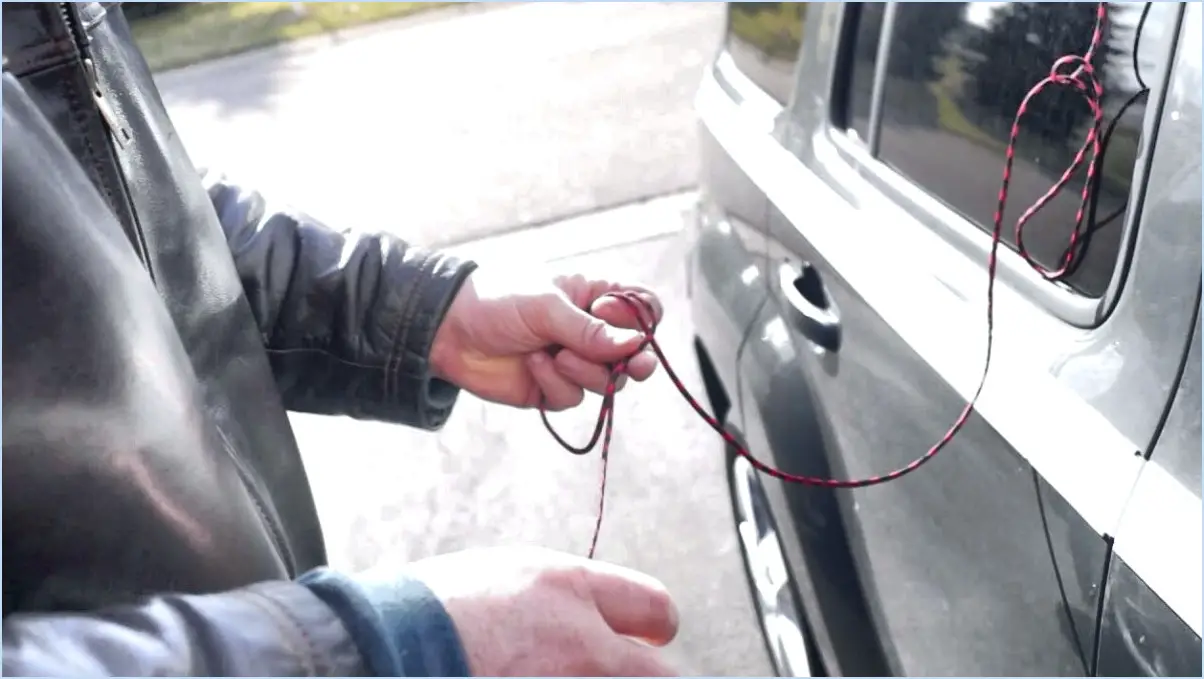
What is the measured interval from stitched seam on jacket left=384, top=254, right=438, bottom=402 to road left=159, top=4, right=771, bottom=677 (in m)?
0.59

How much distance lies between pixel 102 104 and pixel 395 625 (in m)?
0.54

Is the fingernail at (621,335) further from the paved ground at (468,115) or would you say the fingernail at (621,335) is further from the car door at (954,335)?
the paved ground at (468,115)

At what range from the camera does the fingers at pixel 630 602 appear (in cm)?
80

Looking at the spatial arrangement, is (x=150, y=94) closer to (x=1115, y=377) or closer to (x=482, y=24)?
(x=1115, y=377)

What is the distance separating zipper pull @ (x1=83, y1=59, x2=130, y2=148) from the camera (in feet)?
2.89

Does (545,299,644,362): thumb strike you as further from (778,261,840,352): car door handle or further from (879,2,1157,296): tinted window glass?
(879,2,1157,296): tinted window glass

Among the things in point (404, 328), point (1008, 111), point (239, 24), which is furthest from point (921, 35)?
point (239, 24)

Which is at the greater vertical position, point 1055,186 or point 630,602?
point 1055,186

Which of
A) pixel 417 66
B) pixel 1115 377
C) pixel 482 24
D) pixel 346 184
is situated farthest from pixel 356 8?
pixel 1115 377

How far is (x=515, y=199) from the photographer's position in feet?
18.7

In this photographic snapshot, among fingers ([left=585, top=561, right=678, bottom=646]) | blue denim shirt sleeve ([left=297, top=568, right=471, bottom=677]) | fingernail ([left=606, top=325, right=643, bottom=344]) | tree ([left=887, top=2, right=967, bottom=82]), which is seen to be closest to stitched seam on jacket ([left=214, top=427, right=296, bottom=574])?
blue denim shirt sleeve ([left=297, top=568, right=471, bottom=677])

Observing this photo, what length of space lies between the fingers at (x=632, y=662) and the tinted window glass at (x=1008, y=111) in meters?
0.58

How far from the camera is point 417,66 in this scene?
8.79 m

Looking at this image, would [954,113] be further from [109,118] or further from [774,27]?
[109,118]
